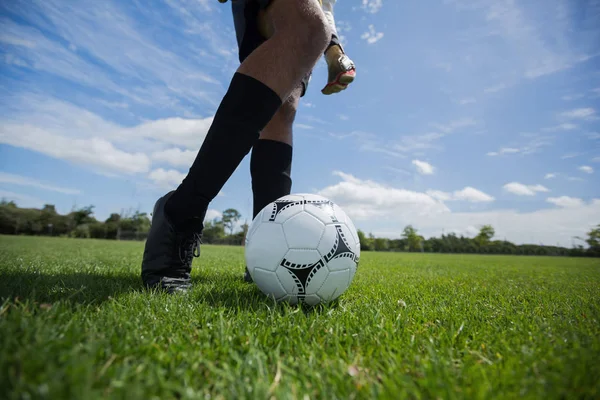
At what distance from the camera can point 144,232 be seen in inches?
2285

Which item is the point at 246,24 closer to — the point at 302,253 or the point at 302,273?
the point at 302,253

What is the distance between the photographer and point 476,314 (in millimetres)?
1614

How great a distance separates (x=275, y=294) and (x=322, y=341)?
0.60 meters

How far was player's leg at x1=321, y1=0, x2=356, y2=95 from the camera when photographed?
2.26 meters

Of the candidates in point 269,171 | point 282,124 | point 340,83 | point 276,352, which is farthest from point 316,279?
point 340,83

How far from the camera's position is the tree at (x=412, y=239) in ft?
233

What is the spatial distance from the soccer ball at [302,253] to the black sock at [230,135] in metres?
0.37

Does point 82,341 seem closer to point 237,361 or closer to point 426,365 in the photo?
point 237,361

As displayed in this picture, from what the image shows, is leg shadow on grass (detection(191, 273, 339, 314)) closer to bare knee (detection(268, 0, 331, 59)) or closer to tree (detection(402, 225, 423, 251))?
bare knee (detection(268, 0, 331, 59))

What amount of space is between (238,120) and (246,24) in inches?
38.5

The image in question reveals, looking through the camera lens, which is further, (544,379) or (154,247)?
(154,247)

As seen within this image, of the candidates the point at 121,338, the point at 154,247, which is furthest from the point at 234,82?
the point at 121,338

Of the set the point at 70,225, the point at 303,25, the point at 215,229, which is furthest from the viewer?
the point at 215,229

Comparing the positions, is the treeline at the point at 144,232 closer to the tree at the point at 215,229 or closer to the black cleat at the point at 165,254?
the tree at the point at 215,229
